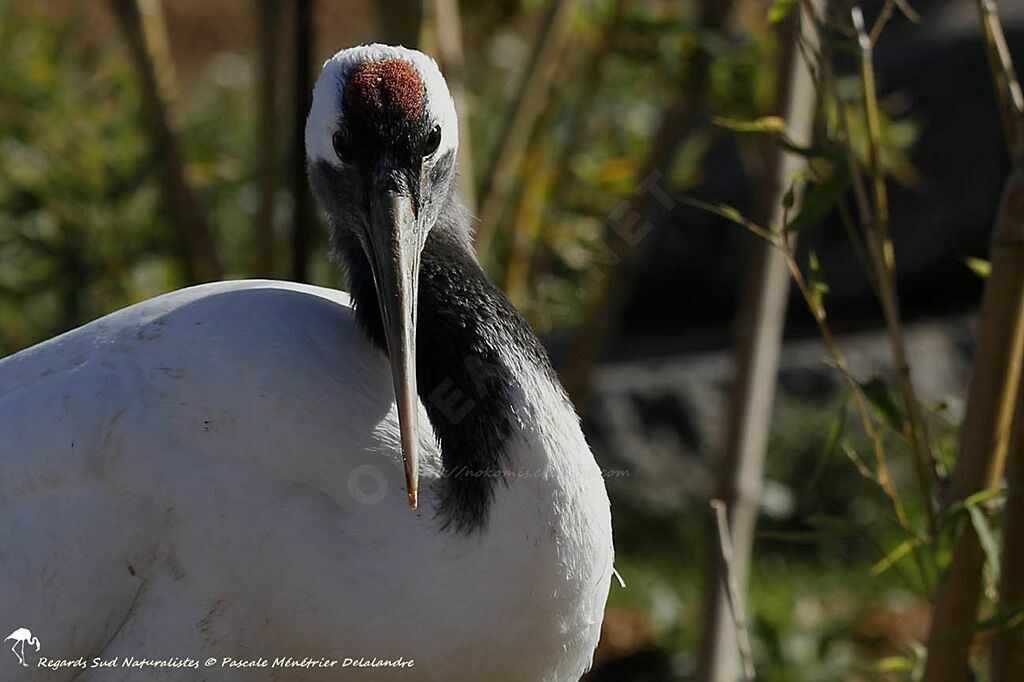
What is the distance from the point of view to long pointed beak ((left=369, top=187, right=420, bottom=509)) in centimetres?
193

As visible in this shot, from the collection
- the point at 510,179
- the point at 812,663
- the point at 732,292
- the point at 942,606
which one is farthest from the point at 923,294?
the point at 942,606

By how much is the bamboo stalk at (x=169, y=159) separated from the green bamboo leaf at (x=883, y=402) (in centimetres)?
165

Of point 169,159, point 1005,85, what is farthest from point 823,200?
point 169,159

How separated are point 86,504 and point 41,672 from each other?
10.1 inches

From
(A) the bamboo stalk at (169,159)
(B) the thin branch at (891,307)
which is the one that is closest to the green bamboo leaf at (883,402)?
(B) the thin branch at (891,307)

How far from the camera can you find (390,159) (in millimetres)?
2080

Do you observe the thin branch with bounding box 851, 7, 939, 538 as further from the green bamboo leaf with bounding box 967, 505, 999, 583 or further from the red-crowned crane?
the red-crowned crane

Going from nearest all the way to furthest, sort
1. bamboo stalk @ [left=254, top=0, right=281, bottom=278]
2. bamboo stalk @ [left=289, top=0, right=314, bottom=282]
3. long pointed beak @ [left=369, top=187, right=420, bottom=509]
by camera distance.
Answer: long pointed beak @ [left=369, top=187, right=420, bottom=509], bamboo stalk @ [left=289, top=0, right=314, bottom=282], bamboo stalk @ [left=254, top=0, right=281, bottom=278]

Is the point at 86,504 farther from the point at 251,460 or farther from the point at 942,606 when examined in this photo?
the point at 942,606

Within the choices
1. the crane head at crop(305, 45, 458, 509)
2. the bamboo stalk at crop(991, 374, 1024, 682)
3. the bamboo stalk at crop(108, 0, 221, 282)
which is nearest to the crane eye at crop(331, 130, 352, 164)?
the crane head at crop(305, 45, 458, 509)

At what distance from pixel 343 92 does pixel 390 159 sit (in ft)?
0.37

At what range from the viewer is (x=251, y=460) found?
2090mm

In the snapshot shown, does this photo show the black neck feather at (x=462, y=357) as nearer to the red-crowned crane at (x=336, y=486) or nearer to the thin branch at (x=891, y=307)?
the red-crowned crane at (x=336, y=486)

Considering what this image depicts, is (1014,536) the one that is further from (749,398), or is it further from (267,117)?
(267,117)
